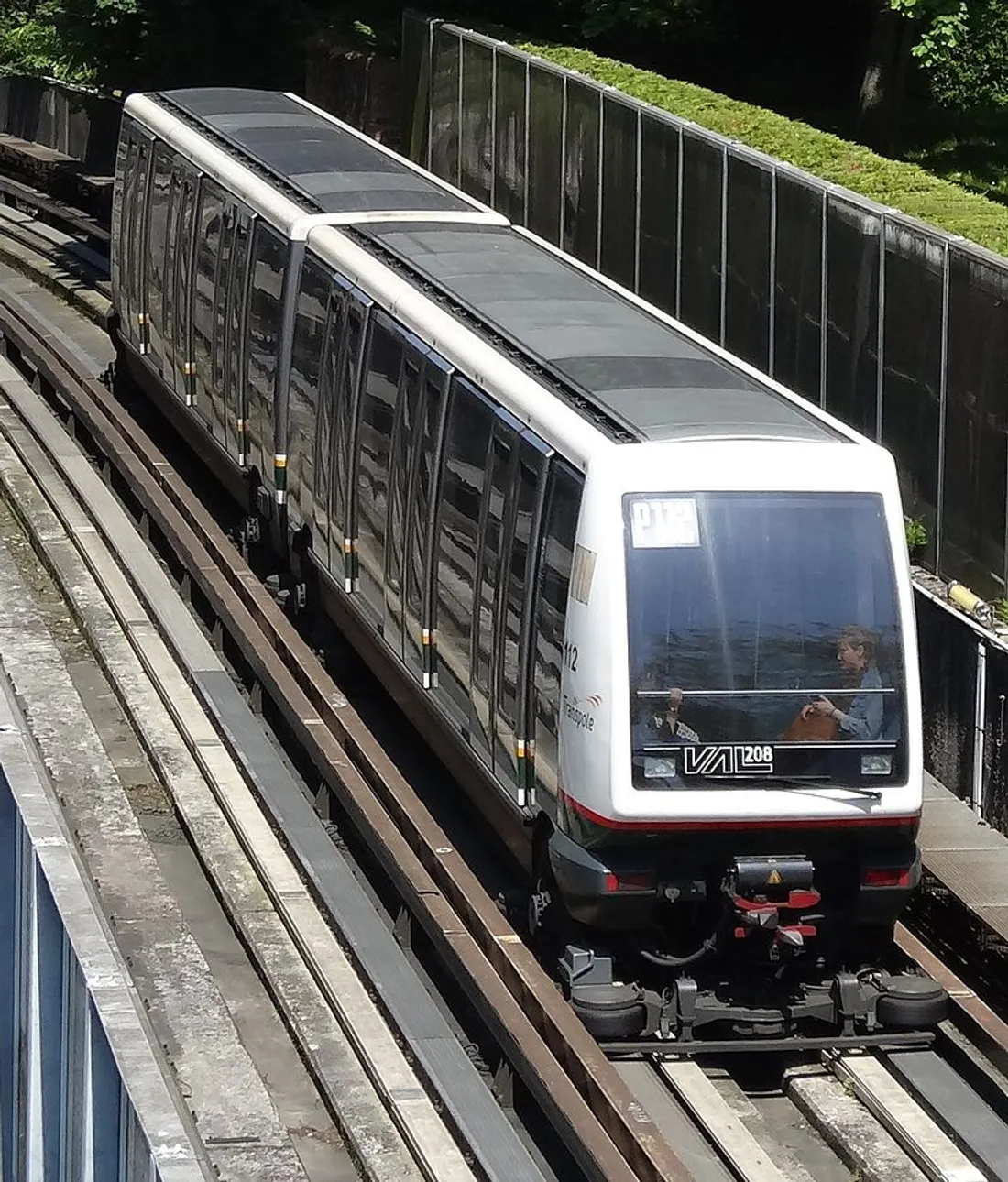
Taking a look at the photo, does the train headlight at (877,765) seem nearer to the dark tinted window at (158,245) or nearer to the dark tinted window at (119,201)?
the dark tinted window at (158,245)

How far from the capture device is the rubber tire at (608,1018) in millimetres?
10070

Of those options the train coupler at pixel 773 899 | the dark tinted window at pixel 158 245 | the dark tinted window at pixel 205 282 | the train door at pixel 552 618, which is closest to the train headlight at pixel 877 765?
the train coupler at pixel 773 899

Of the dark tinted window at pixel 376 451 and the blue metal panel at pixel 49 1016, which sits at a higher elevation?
the dark tinted window at pixel 376 451

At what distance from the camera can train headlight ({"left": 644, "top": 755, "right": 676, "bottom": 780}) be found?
988 cm

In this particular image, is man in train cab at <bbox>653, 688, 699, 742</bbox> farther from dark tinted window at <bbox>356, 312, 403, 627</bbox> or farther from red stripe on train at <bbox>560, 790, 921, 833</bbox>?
dark tinted window at <bbox>356, 312, 403, 627</bbox>

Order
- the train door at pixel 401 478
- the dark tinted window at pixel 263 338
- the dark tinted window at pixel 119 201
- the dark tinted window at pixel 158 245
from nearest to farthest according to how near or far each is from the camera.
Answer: the train door at pixel 401 478 → the dark tinted window at pixel 263 338 → the dark tinted window at pixel 158 245 → the dark tinted window at pixel 119 201

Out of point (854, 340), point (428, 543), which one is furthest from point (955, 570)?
point (428, 543)

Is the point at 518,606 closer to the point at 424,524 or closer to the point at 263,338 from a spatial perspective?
the point at 424,524

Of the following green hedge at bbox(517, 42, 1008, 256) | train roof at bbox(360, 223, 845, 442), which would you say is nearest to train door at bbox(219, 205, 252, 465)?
train roof at bbox(360, 223, 845, 442)

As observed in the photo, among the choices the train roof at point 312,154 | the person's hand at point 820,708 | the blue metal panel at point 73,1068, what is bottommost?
the blue metal panel at point 73,1068

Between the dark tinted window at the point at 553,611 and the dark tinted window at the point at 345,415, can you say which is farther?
the dark tinted window at the point at 345,415

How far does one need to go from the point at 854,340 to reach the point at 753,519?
6219 millimetres

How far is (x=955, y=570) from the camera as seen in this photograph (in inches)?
579

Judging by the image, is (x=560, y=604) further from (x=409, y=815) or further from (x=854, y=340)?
(x=854, y=340)
